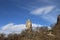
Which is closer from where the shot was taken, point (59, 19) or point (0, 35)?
point (0, 35)

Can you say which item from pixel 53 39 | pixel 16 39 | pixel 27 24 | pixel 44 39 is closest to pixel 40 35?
pixel 44 39

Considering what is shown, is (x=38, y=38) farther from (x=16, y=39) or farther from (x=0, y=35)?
(x=0, y=35)

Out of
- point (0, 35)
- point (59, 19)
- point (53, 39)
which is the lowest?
point (53, 39)

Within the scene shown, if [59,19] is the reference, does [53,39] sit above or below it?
below

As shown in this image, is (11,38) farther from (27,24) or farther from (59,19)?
(27,24)

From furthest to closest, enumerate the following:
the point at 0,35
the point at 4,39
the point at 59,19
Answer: the point at 59,19, the point at 0,35, the point at 4,39

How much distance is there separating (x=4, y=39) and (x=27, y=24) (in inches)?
1891

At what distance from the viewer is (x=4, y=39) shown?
74.8 m

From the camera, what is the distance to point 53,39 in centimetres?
5622

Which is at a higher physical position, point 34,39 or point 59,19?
point 59,19

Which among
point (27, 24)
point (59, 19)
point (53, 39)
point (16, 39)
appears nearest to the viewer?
point (53, 39)

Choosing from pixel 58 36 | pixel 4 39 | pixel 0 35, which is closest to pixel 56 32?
pixel 58 36

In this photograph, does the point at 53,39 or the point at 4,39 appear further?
the point at 4,39

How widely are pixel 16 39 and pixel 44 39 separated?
14.4 m
